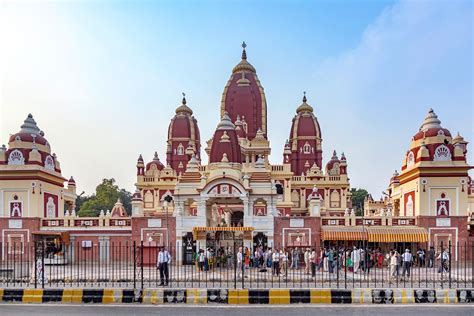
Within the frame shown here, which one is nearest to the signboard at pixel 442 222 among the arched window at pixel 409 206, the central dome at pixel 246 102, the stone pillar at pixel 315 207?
the arched window at pixel 409 206

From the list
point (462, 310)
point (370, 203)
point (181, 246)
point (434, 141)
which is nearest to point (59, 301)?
point (462, 310)

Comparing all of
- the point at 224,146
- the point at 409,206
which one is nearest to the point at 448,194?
the point at 409,206

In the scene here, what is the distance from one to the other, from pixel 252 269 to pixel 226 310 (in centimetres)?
1352

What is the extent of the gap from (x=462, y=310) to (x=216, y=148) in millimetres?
26853

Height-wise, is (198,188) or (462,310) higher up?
(198,188)

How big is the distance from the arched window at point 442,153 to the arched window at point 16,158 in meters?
24.7

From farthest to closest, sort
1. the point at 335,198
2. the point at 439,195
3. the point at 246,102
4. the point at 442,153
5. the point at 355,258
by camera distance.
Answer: the point at 246,102 < the point at 335,198 < the point at 442,153 < the point at 439,195 < the point at 355,258

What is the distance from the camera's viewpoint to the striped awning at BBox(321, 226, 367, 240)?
2922cm

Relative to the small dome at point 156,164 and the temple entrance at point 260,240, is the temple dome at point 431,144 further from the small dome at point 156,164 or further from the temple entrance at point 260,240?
the small dome at point 156,164

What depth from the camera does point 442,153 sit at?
30516 millimetres

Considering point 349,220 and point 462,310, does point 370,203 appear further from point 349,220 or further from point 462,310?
point 462,310

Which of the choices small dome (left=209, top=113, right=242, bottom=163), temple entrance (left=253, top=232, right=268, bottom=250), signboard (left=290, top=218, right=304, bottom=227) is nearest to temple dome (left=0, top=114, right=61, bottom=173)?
small dome (left=209, top=113, right=242, bottom=163)

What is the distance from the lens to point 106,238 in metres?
31.8

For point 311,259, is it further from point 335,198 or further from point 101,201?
point 101,201
